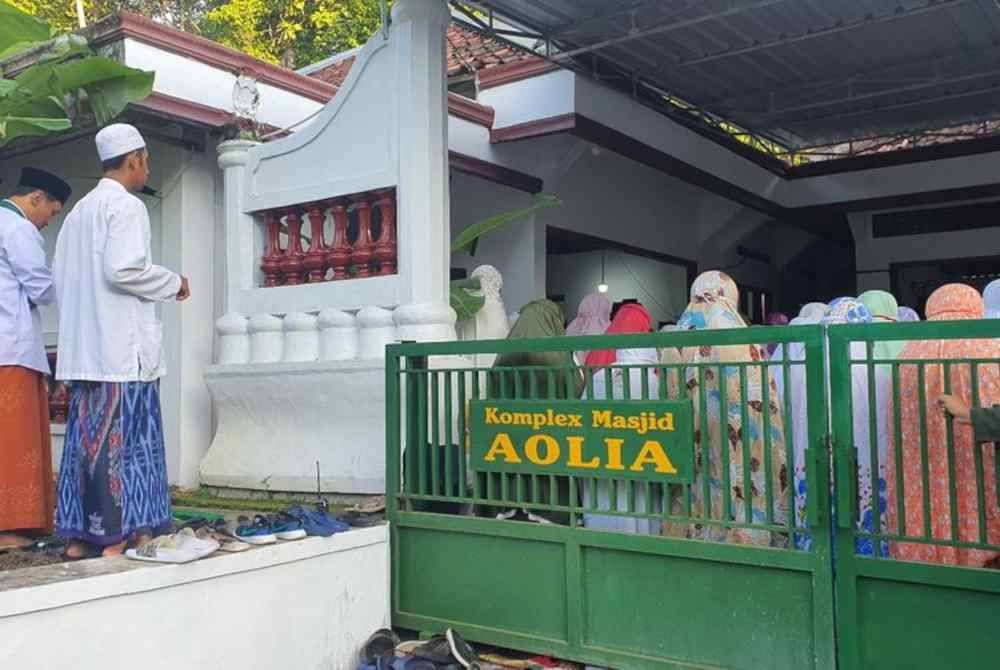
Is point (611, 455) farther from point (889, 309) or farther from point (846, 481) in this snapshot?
point (889, 309)

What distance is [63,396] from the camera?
5750 millimetres

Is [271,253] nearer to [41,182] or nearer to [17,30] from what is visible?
[41,182]

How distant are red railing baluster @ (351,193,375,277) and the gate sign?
126 centimetres

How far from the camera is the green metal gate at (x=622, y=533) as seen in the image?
2771mm

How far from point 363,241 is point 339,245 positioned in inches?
6.8

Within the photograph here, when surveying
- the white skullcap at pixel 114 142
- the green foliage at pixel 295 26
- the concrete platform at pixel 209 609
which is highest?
the green foliage at pixel 295 26

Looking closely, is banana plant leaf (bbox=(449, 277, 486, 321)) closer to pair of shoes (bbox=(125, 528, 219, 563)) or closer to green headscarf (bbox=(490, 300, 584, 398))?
green headscarf (bbox=(490, 300, 584, 398))

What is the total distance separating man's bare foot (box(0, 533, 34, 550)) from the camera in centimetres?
342

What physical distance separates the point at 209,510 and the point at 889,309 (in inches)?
127

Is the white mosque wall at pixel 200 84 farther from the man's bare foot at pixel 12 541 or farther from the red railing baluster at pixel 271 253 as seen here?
the man's bare foot at pixel 12 541

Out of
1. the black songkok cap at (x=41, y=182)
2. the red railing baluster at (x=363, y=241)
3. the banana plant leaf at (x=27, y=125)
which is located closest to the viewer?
the black songkok cap at (x=41, y=182)

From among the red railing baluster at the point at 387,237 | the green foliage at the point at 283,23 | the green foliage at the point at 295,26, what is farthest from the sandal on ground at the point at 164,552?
the green foliage at the point at 295,26

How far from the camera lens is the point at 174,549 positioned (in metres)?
2.92

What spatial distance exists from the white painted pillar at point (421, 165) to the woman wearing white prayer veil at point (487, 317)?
1.10m
